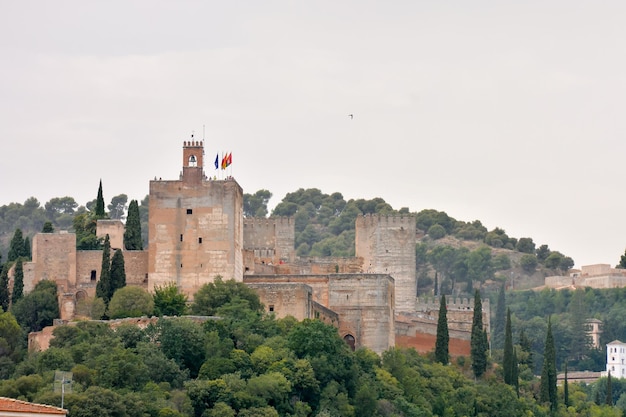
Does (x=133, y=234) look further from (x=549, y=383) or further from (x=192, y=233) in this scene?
(x=549, y=383)

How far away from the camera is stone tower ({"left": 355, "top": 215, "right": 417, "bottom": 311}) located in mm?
81062

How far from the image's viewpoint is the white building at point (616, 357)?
121062mm

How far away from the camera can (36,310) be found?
216 feet

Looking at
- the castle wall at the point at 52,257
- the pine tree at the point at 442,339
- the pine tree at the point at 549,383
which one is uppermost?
the castle wall at the point at 52,257

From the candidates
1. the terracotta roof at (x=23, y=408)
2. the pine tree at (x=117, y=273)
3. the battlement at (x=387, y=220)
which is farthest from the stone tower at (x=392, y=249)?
the terracotta roof at (x=23, y=408)

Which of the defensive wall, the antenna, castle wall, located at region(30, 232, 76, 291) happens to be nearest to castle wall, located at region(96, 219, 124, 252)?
castle wall, located at region(30, 232, 76, 291)

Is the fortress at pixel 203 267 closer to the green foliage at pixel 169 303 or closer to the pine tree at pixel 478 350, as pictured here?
the green foliage at pixel 169 303

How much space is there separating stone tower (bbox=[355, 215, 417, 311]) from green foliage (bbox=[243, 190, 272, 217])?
201ft

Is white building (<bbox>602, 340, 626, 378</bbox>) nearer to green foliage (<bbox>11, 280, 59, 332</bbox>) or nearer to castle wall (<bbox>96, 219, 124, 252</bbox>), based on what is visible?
castle wall (<bbox>96, 219, 124, 252</bbox>)

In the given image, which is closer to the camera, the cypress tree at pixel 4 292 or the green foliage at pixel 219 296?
the green foliage at pixel 219 296

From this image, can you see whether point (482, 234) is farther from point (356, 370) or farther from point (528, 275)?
point (356, 370)

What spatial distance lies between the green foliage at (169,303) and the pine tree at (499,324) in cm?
4546

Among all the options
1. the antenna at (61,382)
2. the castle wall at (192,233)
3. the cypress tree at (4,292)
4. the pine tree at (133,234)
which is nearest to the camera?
the antenna at (61,382)

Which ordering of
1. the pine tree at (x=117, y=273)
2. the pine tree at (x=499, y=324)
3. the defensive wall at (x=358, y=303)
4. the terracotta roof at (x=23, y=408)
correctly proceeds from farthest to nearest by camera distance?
the pine tree at (x=499, y=324), the defensive wall at (x=358, y=303), the pine tree at (x=117, y=273), the terracotta roof at (x=23, y=408)
